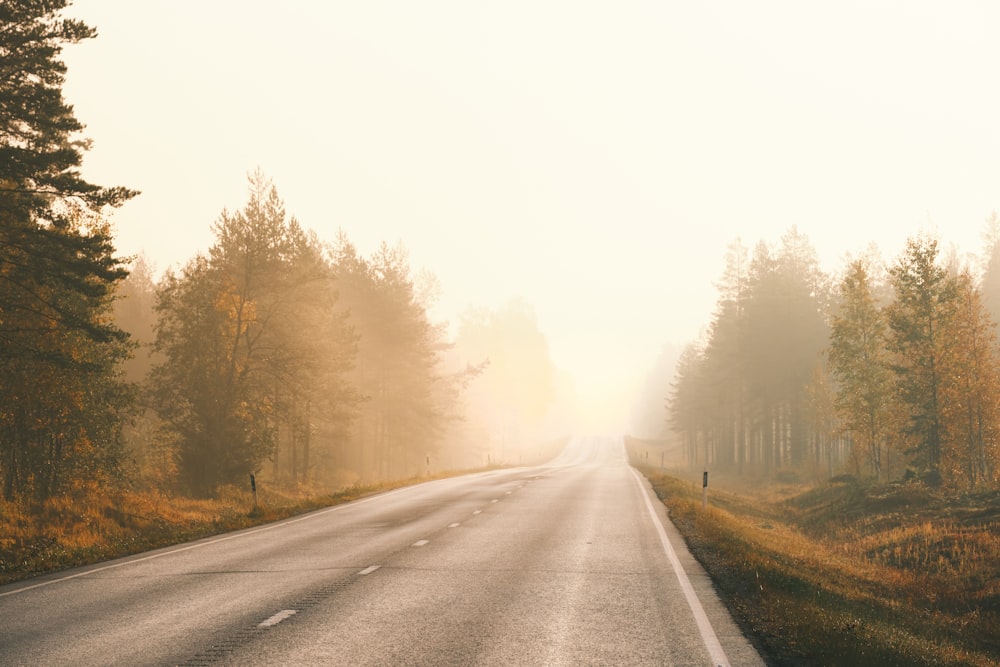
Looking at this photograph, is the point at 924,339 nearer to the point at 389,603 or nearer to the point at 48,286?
the point at 389,603

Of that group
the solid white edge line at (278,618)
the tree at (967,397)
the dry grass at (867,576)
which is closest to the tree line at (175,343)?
the solid white edge line at (278,618)

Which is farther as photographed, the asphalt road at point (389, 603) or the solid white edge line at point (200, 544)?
the solid white edge line at point (200, 544)

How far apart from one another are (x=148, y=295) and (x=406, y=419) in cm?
3144

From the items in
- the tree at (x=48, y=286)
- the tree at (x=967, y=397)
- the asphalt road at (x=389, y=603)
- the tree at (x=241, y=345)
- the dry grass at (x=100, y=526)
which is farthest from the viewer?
the tree at (x=967, y=397)

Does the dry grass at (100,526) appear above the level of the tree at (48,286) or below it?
below

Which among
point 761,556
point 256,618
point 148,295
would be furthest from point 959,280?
point 148,295

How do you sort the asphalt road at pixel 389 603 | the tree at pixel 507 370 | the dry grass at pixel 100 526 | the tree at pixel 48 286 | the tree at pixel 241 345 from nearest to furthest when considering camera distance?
the asphalt road at pixel 389 603 → the dry grass at pixel 100 526 → the tree at pixel 48 286 → the tree at pixel 241 345 → the tree at pixel 507 370

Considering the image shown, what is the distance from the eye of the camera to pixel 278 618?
8227mm

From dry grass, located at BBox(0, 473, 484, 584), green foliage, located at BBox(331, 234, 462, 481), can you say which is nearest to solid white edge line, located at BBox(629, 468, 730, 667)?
dry grass, located at BBox(0, 473, 484, 584)

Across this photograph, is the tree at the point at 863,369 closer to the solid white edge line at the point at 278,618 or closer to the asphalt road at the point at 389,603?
the asphalt road at the point at 389,603

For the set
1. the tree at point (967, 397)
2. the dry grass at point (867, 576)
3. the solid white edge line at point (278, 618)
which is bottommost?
the dry grass at point (867, 576)

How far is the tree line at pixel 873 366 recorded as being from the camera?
109ft

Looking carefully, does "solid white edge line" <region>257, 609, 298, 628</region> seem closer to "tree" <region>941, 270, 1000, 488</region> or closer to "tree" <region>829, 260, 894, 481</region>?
"tree" <region>941, 270, 1000, 488</region>

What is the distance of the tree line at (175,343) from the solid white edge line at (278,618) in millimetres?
15426
